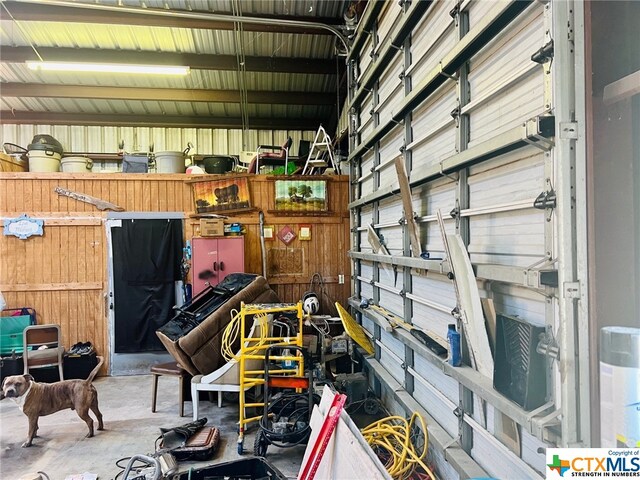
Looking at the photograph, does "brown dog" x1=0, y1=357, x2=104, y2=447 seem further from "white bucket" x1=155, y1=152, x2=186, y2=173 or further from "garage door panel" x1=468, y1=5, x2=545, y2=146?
"garage door panel" x1=468, y1=5, x2=545, y2=146

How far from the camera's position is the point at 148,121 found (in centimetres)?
813

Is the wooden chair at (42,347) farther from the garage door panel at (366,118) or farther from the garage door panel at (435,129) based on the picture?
the garage door panel at (435,129)

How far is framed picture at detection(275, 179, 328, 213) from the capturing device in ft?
19.4

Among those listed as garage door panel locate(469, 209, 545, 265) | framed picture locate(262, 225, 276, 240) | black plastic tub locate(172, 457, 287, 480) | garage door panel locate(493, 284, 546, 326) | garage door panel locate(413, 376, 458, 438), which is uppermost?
framed picture locate(262, 225, 276, 240)

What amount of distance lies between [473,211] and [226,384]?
2961mm

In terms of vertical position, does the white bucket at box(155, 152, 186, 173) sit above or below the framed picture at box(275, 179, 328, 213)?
above

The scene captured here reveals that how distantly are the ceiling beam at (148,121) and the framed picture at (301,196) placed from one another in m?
3.16

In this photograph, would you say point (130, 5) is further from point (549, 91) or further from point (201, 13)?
point (549, 91)

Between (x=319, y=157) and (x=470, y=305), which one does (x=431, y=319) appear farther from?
(x=319, y=157)

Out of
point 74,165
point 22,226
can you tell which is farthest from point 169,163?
point 22,226

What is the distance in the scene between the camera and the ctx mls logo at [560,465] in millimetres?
1396

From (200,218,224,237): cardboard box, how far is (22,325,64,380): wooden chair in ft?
7.72

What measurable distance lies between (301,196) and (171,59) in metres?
3.18

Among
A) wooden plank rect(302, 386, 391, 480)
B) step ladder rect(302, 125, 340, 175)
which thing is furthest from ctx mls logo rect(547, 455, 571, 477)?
step ladder rect(302, 125, 340, 175)
